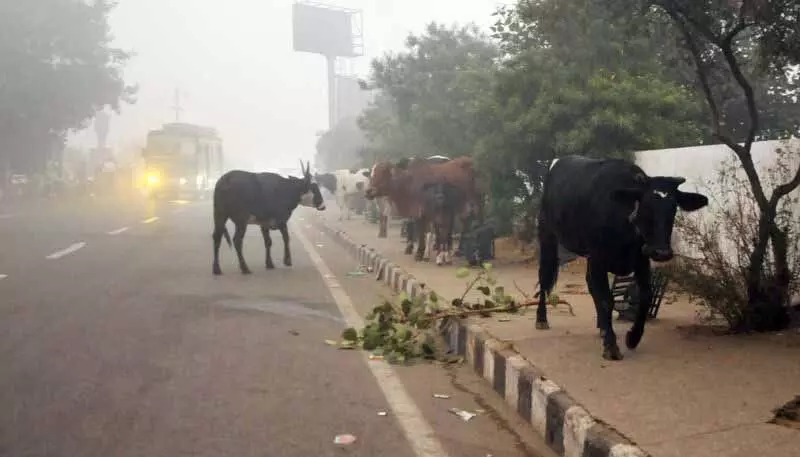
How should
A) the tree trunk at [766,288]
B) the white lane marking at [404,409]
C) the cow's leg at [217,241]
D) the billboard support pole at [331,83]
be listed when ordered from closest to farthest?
1. the white lane marking at [404,409]
2. the tree trunk at [766,288]
3. the cow's leg at [217,241]
4. the billboard support pole at [331,83]

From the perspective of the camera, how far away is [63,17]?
36.4 metres

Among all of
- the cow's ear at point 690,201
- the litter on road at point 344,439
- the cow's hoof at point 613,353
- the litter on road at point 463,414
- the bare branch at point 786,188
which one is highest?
the bare branch at point 786,188

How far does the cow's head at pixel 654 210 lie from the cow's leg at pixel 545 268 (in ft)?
5.19

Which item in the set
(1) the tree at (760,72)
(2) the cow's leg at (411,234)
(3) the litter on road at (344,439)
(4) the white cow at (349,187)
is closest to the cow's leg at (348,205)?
(4) the white cow at (349,187)

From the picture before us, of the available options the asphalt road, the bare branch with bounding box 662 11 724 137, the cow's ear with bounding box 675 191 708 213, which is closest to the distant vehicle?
the asphalt road

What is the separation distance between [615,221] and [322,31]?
7292cm

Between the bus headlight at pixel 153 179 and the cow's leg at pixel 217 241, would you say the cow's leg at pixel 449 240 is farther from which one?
the bus headlight at pixel 153 179

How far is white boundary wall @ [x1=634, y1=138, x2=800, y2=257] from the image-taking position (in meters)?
7.52

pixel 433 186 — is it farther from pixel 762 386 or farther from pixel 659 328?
pixel 762 386

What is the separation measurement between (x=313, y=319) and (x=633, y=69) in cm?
735

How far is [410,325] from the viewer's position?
24.6ft

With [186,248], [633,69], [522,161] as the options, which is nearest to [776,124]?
[633,69]

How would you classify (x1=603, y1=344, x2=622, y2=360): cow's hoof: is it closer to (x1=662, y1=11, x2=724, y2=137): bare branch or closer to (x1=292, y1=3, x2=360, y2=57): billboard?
(x1=662, y1=11, x2=724, y2=137): bare branch

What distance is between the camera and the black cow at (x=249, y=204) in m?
11.9
